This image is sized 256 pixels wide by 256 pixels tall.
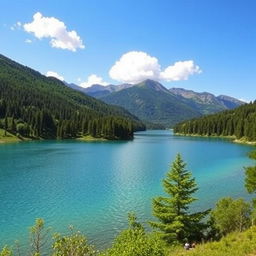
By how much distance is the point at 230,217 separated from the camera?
44.3 metres

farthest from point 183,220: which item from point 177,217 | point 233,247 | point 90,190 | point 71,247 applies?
point 90,190

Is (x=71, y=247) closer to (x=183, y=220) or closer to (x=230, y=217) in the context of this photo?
(x=183, y=220)

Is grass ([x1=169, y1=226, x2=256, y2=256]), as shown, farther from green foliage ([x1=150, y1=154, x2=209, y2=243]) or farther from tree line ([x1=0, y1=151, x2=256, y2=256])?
green foliage ([x1=150, y1=154, x2=209, y2=243])

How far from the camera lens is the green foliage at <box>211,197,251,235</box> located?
4403 centimetres

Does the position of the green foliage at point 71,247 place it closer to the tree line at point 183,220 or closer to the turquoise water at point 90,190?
Result: the tree line at point 183,220

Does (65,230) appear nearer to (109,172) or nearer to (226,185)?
(226,185)

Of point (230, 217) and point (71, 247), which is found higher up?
Answer: point (71, 247)

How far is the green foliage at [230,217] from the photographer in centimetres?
4403

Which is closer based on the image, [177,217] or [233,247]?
[233,247]

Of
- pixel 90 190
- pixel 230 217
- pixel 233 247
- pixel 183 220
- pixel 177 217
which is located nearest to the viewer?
pixel 233 247

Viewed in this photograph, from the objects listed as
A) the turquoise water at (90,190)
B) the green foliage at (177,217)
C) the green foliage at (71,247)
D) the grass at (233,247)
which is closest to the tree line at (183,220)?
the green foliage at (177,217)

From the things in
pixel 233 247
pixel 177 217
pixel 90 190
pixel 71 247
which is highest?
pixel 71 247

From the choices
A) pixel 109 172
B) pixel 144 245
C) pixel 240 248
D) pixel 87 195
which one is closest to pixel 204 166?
pixel 109 172

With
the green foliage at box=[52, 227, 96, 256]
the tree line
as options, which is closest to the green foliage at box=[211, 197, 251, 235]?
the tree line
